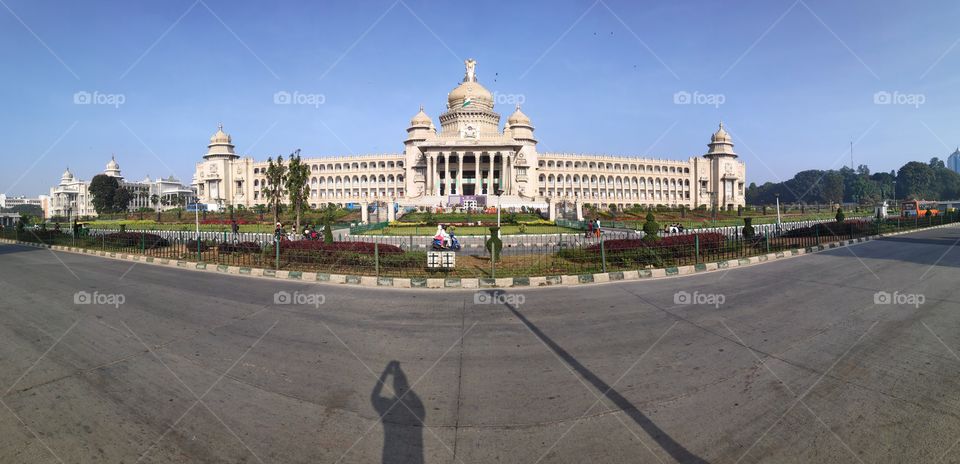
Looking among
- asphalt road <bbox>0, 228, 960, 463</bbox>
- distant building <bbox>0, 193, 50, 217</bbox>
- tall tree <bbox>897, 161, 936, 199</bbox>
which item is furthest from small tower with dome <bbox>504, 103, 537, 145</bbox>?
distant building <bbox>0, 193, 50, 217</bbox>

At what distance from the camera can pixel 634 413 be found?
14.9 feet

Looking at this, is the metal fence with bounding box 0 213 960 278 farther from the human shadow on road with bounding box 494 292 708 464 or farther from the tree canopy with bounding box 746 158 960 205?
the tree canopy with bounding box 746 158 960 205

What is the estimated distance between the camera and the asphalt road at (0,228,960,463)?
12.9 ft

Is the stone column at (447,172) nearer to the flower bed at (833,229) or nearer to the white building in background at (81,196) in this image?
the flower bed at (833,229)

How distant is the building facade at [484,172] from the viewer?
74375mm

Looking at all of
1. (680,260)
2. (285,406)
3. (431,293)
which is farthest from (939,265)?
(285,406)

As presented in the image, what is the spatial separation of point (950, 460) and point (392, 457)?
4456mm

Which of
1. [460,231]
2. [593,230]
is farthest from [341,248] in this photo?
[593,230]

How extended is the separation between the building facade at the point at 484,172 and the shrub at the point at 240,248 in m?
51.3

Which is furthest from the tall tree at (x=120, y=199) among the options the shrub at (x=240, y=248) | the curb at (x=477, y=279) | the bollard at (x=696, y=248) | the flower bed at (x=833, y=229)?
the flower bed at (x=833, y=229)

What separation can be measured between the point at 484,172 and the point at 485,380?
210ft

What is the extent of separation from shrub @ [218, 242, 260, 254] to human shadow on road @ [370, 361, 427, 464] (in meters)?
13.3

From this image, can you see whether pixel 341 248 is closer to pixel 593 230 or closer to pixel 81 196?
pixel 593 230

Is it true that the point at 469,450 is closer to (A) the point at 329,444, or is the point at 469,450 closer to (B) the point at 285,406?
(A) the point at 329,444
